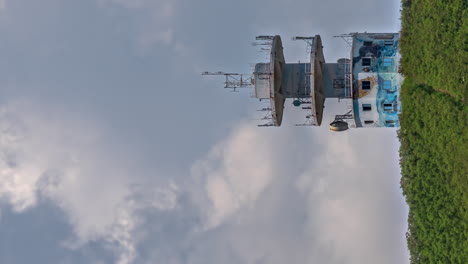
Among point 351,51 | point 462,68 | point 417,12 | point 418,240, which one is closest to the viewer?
point 462,68

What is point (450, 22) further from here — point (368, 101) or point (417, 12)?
point (368, 101)

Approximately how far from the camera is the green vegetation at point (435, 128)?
3959 centimetres

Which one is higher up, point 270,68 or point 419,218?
point 270,68

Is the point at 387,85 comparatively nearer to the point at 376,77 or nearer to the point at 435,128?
the point at 376,77

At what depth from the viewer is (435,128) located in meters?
42.5

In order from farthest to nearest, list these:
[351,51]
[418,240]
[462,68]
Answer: [351,51] < [418,240] < [462,68]

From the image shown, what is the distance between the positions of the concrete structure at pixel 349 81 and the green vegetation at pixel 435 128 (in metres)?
4.10

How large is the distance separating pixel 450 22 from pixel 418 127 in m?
9.27

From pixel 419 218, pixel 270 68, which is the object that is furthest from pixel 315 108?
pixel 419 218

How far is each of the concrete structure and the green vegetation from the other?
4.10 meters

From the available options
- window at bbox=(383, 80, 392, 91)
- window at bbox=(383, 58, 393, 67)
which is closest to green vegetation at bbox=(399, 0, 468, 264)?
window at bbox=(383, 58, 393, 67)

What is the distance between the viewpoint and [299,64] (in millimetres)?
52500

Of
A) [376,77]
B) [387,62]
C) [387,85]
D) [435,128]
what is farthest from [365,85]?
[435,128]

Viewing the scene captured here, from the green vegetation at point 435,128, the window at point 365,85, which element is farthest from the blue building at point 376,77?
the green vegetation at point 435,128
